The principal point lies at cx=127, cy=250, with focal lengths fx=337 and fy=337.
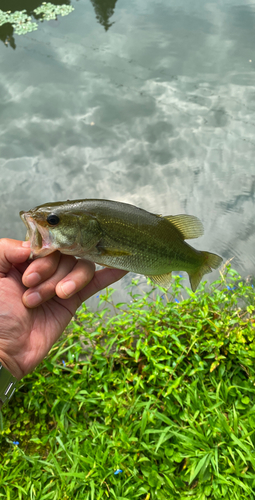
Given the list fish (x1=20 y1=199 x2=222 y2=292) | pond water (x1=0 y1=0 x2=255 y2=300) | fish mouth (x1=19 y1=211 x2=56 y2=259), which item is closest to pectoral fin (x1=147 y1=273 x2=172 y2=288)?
fish (x1=20 y1=199 x2=222 y2=292)

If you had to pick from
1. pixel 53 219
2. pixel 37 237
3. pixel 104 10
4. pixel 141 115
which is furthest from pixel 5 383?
pixel 104 10

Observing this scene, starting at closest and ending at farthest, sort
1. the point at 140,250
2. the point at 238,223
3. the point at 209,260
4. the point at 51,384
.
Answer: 1. the point at 140,250
2. the point at 209,260
3. the point at 51,384
4. the point at 238,223

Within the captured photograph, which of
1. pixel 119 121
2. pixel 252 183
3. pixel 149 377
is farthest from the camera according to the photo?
pixel 119 121

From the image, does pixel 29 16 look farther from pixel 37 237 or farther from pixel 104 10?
pixel 37 237

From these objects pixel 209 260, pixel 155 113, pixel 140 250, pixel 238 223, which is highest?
pixel 140 250

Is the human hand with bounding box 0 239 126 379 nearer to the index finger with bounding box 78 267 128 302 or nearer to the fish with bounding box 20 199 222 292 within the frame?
the fish with bounding box 20 199 222 292

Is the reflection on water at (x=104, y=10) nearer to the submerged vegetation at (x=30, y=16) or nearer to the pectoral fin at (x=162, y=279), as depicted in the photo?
the submerged vegetation at (x=30, y=16)

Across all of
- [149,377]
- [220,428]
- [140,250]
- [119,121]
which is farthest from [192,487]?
[119,121]

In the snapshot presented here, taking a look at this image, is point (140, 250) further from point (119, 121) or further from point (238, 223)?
point (119, 121)
